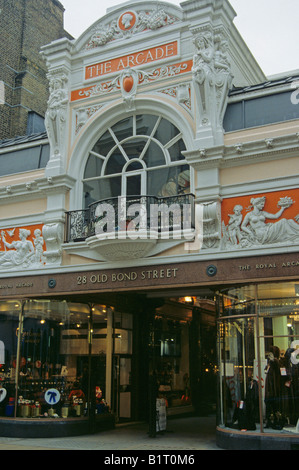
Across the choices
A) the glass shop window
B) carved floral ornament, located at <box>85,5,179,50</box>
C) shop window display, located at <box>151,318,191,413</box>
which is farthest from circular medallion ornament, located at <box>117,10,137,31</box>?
shop window display, located at <box>151,318,191,413</box>

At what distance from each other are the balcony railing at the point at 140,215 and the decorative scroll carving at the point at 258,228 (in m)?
1.07

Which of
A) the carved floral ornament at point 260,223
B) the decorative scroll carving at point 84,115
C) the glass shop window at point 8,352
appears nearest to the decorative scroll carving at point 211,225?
the carved floral ornament at point 260,223

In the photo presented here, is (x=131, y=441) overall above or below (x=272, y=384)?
below

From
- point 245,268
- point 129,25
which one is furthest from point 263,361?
point 129,25

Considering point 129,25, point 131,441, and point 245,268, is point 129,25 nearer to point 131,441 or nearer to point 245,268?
point 245,268

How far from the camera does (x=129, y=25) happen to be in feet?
52.7

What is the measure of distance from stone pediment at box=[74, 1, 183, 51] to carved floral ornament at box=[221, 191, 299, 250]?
6.02m

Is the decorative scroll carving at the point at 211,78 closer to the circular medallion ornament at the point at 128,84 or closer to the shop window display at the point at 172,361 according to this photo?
the circular medallion ornament at the point at 128,84

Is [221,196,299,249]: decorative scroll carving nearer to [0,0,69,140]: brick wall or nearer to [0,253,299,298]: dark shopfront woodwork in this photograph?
[0,253,299,298]: dark shopfront woodwork

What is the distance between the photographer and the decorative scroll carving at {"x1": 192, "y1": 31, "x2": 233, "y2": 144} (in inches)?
556

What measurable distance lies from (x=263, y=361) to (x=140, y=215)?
4.81m

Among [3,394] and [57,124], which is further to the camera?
[57,124]
